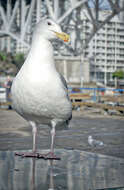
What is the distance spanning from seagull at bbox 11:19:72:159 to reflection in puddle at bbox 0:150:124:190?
49cm

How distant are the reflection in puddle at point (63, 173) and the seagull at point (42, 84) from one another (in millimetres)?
494

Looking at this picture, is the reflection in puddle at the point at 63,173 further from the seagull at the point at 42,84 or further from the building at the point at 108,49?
the building at the point at 108,49

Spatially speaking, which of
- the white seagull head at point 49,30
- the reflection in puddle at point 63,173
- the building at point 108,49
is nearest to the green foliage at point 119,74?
the building at point 108,49

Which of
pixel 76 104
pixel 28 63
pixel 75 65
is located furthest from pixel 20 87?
pixel 75 65

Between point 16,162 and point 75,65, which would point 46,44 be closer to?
point 16,162

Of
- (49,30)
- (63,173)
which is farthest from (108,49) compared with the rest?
(63,173)

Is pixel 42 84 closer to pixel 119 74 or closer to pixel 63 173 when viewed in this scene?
pixel 63 173

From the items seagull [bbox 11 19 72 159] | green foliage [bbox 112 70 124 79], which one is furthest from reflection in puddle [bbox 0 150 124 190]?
green foliage [bbox 112 70 124 79]

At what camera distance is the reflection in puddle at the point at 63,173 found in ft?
9.75

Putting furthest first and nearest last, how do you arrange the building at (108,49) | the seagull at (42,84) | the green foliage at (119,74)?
the building at (108,49), the green foliage at (119,74), the seagull at (42,84)

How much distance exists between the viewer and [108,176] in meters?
3.34

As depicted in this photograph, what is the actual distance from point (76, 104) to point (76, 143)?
11453 mm

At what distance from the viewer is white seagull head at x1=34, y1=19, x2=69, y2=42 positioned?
12.5ft

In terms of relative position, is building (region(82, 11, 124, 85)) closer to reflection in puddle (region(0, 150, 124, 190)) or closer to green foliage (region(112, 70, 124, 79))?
green foliage (region(112, 70, 124, 79))
